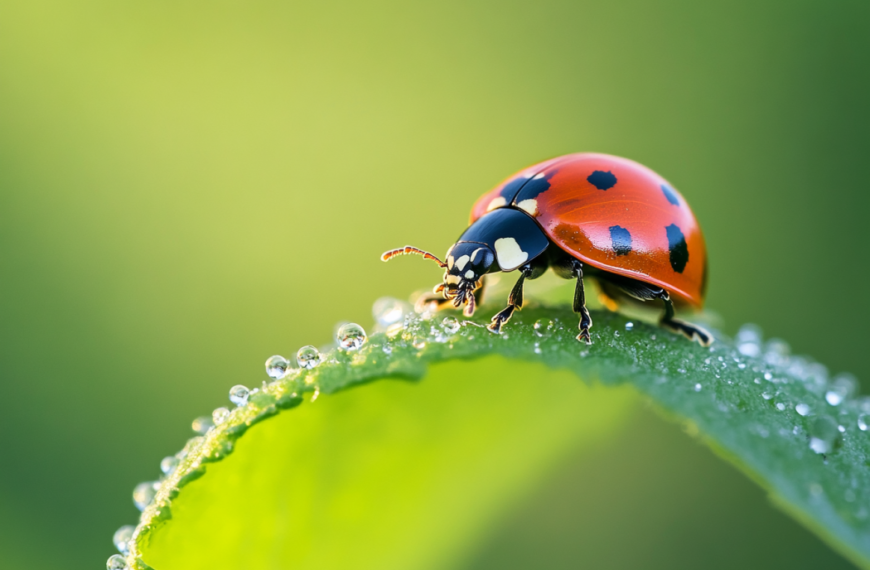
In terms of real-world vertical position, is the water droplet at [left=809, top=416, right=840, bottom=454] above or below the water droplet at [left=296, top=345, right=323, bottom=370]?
below

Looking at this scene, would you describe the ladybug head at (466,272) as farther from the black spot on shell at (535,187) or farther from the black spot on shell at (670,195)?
the black spot on shell at (670,195)

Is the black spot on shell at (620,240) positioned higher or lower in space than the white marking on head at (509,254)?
lower

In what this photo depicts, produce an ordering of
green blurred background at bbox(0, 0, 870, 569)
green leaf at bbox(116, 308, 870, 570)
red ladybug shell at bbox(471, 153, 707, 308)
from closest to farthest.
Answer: green leaf at bbox(116, 308, 870, 570) → red ladybug shell at bbox(471, 153, 707, 308) → green blurred background at bbox(0, 0, 870, 569)

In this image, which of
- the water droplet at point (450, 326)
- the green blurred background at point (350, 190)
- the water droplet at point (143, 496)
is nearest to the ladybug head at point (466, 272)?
the water droplet at point (450, 326)

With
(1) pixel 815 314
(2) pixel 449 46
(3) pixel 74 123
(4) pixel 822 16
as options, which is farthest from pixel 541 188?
(2) pixel 449 46

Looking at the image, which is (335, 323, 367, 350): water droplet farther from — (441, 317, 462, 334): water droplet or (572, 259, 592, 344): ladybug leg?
(572, 259, 592, 344): ladybug leg

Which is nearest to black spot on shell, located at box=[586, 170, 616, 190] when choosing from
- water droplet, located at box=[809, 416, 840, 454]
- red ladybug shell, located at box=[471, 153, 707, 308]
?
red ladybug shell, located at box=[471, 153, 707, 308]

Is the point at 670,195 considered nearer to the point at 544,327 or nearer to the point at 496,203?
the point at 496,203
